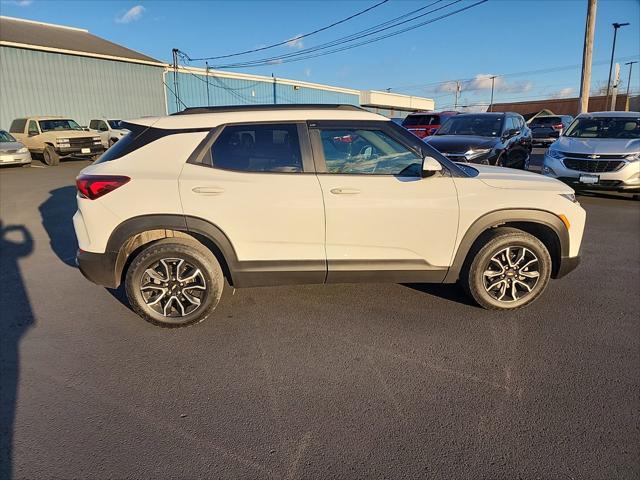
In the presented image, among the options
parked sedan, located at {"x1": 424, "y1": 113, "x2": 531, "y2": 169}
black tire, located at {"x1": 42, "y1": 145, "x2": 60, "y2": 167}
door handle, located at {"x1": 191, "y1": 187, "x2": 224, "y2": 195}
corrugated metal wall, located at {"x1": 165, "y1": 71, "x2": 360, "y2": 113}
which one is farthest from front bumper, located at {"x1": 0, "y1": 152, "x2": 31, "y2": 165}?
door handle, located at {"x1": 191, "y1": 187, "x2": 224, "y2": 195}

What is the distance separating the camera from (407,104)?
59.3m

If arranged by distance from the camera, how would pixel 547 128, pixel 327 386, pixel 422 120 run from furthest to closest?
pixel 547 128 < pixel 422 120 < pixel 327 386

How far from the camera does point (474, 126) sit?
10422mm

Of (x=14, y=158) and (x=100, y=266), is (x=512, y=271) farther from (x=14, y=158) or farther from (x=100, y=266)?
(x=14, y=158)

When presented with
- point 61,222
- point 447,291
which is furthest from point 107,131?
point 447,291

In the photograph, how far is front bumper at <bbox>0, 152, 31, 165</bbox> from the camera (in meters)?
14.9

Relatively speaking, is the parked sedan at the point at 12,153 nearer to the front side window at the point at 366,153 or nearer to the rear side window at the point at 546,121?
the front side window at the point at 366,153

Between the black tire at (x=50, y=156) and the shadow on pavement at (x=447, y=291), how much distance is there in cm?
1720

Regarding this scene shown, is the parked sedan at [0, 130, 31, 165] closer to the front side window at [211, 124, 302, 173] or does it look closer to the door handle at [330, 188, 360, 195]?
the front side window at [211, 124, 302, 173]

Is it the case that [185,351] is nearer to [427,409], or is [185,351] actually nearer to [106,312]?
[106,312]

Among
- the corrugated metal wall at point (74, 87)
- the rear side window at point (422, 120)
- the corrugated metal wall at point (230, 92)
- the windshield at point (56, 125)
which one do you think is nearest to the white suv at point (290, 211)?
the rear side window at point (422, 120)

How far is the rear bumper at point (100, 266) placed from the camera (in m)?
3.47

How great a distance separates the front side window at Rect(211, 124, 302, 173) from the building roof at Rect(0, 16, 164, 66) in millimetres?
23047

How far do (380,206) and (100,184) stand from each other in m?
2.31
